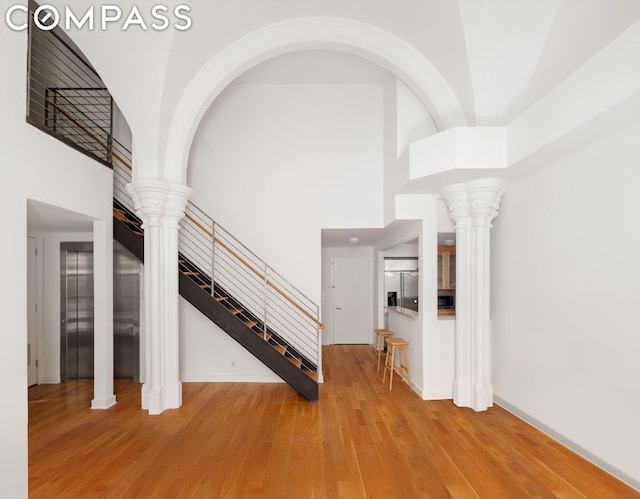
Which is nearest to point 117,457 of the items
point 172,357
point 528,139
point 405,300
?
point 172,357

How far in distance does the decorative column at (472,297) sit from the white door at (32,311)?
640 centimetres

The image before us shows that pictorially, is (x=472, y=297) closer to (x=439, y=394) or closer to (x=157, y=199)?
(x=439, y=394)

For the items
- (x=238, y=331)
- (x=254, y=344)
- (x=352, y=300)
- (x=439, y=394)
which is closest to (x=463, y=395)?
(x=439, y=394)

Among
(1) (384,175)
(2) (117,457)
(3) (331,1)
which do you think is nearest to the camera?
(2) (117,457)

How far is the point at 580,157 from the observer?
11.7 ft

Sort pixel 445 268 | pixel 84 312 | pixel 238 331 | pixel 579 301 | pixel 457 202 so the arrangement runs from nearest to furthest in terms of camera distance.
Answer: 1. pixel 579 301
2. pixel 457 202
3. pixel 238 331
4. pixel 84 312
5. pixel 445 268

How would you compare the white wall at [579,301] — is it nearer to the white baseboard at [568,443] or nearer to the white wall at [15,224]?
the white baseboard at [568,443]

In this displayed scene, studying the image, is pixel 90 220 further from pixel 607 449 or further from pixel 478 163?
pixel 607 449

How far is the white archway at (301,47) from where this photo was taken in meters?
4.81

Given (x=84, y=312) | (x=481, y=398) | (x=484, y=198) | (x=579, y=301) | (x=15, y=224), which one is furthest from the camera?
(x=84, y=312)

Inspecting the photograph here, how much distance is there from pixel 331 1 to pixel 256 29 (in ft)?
3.43

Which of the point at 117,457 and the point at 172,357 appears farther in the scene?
the point at 172,357

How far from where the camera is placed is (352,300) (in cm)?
931

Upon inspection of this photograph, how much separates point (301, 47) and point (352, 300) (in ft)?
20.0
